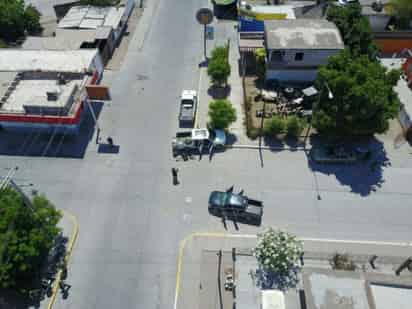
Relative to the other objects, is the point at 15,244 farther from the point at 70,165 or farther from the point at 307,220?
the point at 307,220

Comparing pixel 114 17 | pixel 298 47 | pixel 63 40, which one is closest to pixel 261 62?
pixel 298 47

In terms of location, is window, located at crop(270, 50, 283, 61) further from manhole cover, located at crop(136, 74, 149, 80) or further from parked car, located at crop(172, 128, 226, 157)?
manhole cover, located at crop(136, 74, 149, 80)

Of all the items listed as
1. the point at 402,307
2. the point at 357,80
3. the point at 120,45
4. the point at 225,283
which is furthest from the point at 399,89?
the point at 120,45

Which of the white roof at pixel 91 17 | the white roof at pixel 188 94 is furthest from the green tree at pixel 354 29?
the white roof at pixel 91 17

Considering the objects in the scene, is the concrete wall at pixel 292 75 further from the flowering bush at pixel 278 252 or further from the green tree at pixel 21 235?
the green tree at pixel 21 235

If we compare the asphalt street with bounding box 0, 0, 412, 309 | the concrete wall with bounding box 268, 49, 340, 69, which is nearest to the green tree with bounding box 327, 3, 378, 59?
the concrete wall with bounding box 268, 49, 340, 69

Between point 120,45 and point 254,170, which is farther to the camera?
point 120,45

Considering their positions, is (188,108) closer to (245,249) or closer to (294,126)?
(294,126)
